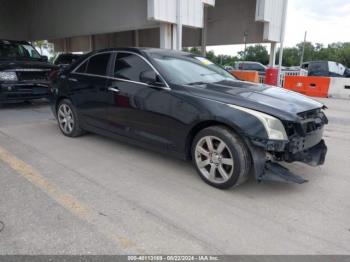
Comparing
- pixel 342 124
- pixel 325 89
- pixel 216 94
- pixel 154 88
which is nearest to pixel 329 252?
pixel 216 94

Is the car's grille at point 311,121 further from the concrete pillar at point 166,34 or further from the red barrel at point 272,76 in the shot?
the red barrel at point 272,76

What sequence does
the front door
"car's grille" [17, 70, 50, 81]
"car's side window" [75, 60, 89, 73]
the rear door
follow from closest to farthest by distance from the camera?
the front door, the rear door, "car's side window" [75, 60, 89, 73], "car's grille" [17, 70, 50, 81]

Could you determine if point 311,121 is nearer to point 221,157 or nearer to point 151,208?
point 221,157

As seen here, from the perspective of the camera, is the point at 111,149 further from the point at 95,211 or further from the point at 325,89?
the point at 325,89

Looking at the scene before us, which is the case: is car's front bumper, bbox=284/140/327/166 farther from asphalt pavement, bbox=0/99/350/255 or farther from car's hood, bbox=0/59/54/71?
car's hood, bbox=0/59/54/71

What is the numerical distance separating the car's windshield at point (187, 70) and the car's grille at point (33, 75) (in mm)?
5221

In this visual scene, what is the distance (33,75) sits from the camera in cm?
855

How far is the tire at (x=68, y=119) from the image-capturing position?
224 inches

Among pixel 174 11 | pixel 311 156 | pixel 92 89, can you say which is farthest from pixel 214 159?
pixel 174 11

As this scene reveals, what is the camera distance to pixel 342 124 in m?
7.75

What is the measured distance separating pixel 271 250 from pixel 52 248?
1.83 metres

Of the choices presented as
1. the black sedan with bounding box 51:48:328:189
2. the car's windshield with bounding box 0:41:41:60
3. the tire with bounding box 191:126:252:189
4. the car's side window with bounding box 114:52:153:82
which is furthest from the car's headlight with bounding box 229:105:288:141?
the car's windshield with bounding box 0:41:41:60

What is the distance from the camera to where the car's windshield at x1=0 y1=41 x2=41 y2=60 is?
9.48 meters

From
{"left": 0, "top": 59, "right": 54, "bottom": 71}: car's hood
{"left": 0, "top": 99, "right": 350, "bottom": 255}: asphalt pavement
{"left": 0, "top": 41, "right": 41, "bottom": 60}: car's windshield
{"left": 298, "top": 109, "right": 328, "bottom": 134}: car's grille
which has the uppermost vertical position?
{"left": 0, "top": 41, "right": 41, "bottom": 60}: car's windshield
